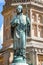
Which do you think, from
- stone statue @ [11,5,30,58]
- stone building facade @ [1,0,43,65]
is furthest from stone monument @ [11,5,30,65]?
stone building facade @ [1,0,43,65]

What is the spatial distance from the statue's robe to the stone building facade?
1304 centimetres

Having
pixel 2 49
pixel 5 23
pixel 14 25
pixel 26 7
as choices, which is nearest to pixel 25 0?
pixel 26 7

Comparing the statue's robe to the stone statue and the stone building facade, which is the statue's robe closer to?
the stone statue

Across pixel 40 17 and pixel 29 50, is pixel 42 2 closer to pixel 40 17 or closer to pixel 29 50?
pixel 40 17

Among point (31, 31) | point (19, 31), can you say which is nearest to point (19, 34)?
point (19, 31)

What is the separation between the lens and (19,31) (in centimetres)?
948

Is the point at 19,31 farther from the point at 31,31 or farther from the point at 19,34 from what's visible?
the point at 31,31

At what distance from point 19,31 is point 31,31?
574 inches

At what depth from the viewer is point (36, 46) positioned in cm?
2281

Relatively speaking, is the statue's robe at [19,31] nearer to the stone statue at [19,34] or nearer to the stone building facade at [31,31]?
the stone statue at [19,34]

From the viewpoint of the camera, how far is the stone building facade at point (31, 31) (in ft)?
75.0

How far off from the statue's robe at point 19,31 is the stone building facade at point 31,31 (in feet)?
42.8

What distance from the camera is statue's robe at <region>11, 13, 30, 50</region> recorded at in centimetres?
935

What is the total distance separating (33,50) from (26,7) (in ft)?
11.6
